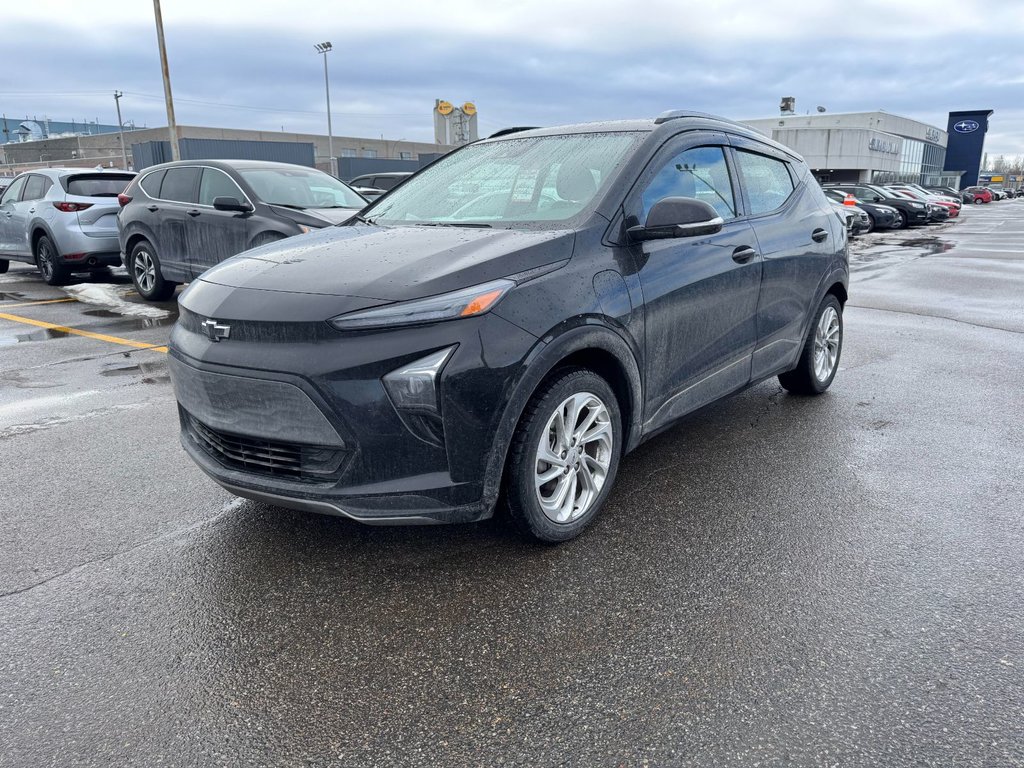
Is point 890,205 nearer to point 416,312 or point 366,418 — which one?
point 416,312

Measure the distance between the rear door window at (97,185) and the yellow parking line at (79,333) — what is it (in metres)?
2.46

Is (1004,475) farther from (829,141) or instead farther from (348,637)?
(829,141)

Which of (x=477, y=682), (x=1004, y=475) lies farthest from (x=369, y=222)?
(x=1004, y=475)

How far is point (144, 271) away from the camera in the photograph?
9.91 m

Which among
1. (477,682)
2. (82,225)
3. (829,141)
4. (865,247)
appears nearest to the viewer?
(477,682)

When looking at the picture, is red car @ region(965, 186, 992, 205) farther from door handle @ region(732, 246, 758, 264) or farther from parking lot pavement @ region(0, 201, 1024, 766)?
door handle @ region(732, 246, 758, 264)

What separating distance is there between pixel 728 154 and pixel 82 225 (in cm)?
978

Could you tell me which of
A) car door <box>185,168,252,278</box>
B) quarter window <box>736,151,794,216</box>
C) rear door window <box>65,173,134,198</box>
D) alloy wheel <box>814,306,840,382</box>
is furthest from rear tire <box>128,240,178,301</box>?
alloy wheel <box>814,306,840,382</box>

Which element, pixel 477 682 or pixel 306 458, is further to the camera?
pixel 306 458

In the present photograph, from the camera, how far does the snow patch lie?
9.40 metres

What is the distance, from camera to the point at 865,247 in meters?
20.4

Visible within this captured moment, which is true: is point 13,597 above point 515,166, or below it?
below

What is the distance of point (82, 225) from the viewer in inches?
428

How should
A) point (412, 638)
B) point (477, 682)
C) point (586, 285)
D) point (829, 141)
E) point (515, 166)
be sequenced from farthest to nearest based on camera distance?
point (829, 141), point (515, 166), point (586, 285), point (412, 638), point (477, 682)
